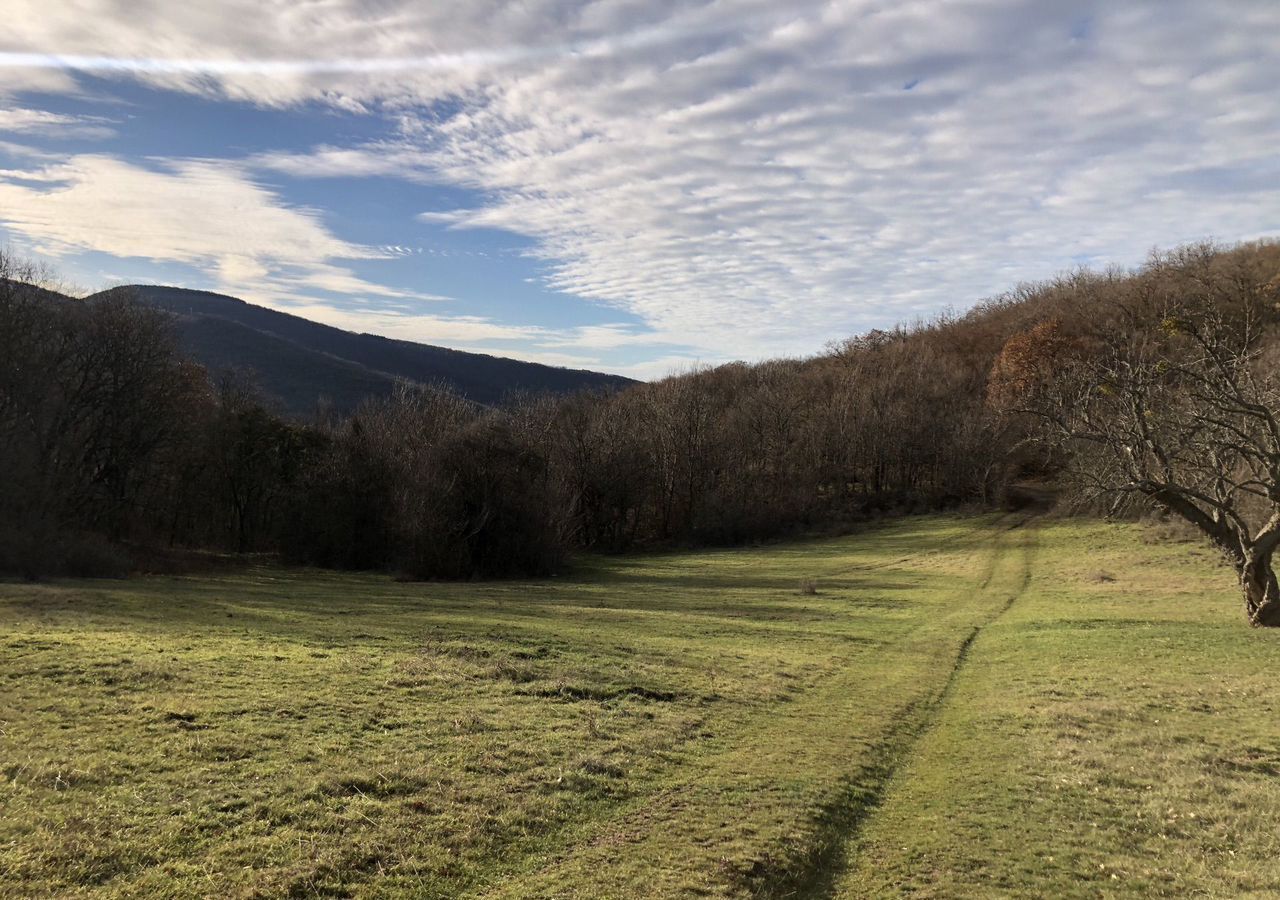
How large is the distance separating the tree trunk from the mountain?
8709 cm

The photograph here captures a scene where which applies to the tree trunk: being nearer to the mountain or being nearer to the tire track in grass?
the tire track in grass

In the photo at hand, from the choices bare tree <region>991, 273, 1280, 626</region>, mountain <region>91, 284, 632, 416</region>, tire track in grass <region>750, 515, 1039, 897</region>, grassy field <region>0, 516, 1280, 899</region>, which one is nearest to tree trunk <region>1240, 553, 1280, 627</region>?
bare tree <region>991, 273, 1280, 626</region>

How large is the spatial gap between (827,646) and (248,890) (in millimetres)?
16165

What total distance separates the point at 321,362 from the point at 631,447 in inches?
3831

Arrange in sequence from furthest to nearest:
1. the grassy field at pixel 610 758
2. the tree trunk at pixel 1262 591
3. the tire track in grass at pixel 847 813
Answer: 1. the tree trunk at pixel 1262 591
2. the tire track in grass at pixel 847 813
3. the grassy field at pixel 610 758

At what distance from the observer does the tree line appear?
23.1m

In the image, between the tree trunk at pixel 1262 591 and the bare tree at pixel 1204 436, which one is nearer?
the bare tree at pixel 1204 436

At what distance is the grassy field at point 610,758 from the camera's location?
21.7ft

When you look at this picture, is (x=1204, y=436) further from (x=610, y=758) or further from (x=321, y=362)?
(x=321, y=362)

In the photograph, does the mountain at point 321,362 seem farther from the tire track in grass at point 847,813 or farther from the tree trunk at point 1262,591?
the tire track in grass at point 847,813

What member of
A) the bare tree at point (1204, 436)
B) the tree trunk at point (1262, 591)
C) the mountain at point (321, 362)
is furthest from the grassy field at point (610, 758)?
the mountain at point (321, 362)

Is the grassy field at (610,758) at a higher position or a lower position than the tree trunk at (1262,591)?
lower

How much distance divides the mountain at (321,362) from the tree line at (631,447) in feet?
124

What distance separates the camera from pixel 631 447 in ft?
222
